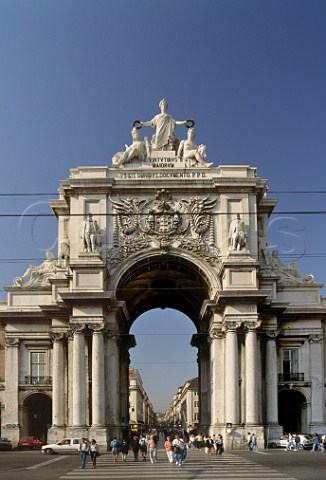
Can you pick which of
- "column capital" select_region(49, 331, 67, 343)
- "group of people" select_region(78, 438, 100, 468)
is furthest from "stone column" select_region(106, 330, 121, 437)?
"group of people" select_region(78, 438, 100, 468)

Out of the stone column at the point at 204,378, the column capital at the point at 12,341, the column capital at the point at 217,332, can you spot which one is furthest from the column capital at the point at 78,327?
the stone column at the point at 204,378

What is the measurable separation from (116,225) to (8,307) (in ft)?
38.2

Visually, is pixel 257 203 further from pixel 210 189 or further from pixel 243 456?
pixel 243 456

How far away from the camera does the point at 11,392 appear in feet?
212

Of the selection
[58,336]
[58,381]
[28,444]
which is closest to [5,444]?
[28,444]

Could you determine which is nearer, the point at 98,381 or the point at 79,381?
the point at 98,381

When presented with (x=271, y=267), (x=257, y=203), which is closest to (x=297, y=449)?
(x=271, y=267)

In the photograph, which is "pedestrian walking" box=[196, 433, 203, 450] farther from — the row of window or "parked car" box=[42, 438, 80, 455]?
the row of window

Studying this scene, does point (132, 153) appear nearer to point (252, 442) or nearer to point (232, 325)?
point (232, 325)

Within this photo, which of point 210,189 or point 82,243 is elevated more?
point 210,189

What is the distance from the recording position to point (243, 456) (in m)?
49.3

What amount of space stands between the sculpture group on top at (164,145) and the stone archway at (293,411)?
19.8 m

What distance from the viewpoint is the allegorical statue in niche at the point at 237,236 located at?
59.9 meters

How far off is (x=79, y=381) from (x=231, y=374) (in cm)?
1062
